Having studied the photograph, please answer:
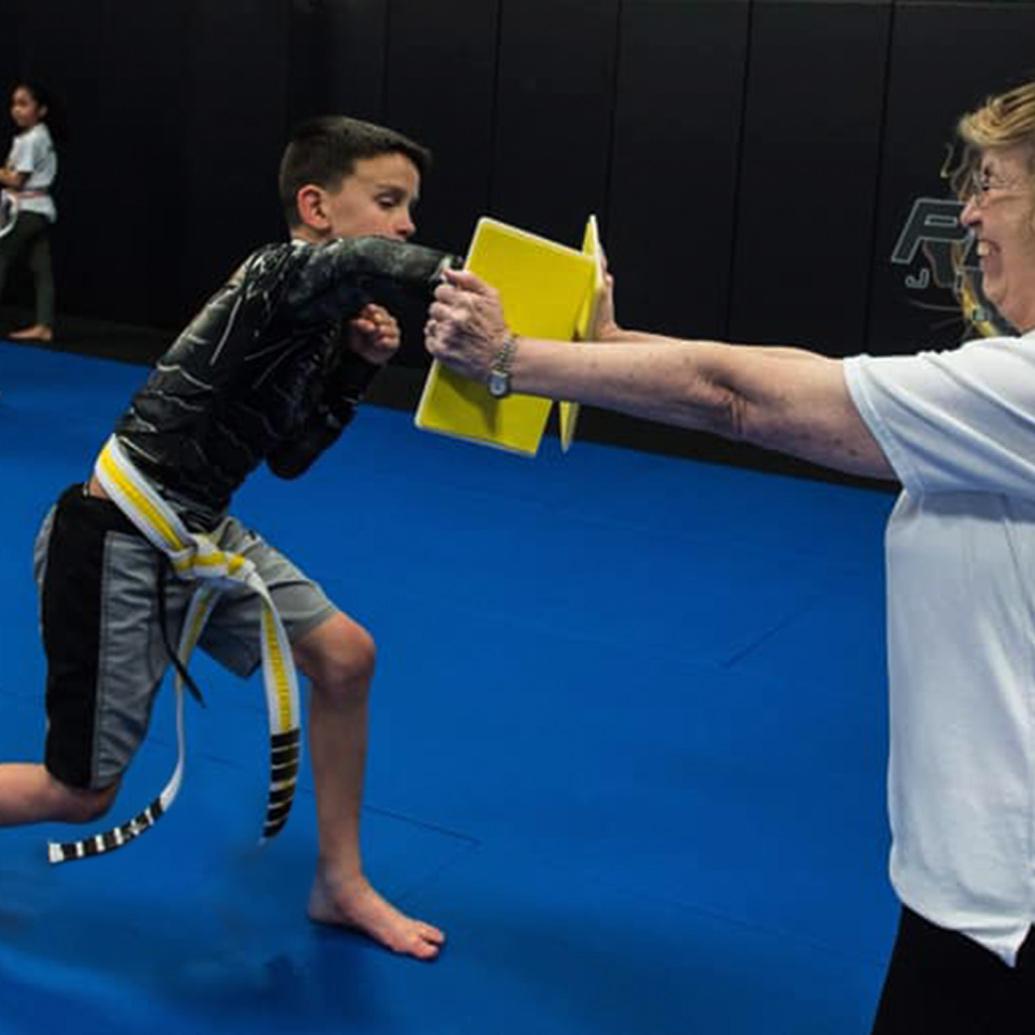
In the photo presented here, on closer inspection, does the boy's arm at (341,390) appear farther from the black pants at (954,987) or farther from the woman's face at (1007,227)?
the black pants at (954,987)

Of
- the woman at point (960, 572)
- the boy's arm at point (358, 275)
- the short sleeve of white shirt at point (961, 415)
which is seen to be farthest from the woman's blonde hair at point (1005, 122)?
the boy's arm at point (358, 275)

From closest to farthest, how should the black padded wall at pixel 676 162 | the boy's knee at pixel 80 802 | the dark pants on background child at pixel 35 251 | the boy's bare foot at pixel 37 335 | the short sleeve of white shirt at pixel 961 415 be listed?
1. the short sleeve of white shirt at pixel 961 415
2. the boy's knee at pixel 80 802
3. the black padded wall at pixel 676 162
4. the dark pants on background child at pixel 35 251
5. the boy's bare foot at pixel 37 335

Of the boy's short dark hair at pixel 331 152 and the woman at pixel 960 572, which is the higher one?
the boy's short dark hair at pixel 331 152

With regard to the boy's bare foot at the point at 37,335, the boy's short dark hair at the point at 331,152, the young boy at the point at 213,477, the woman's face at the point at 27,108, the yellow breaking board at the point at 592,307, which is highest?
the woman's face at the point at 27,108

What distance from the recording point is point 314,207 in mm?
2785

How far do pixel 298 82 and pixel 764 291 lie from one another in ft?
11.8

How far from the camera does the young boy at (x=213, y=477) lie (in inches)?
103

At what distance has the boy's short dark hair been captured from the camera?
276 centimetres

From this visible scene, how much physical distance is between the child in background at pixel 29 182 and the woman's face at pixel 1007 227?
8.90 meters

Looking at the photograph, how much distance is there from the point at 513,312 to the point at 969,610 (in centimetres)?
77

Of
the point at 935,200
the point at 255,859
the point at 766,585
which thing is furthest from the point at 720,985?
the point at 935,200

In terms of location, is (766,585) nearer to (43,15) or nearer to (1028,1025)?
(1028,1025)

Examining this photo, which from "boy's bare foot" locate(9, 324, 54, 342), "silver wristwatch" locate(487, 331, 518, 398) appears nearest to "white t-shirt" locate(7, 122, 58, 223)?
"boy's bare foot" locate(9, 324, 54, 342)

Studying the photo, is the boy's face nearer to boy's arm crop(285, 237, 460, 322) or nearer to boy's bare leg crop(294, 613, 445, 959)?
boy's arm crop(285, 237, 460, 322)
